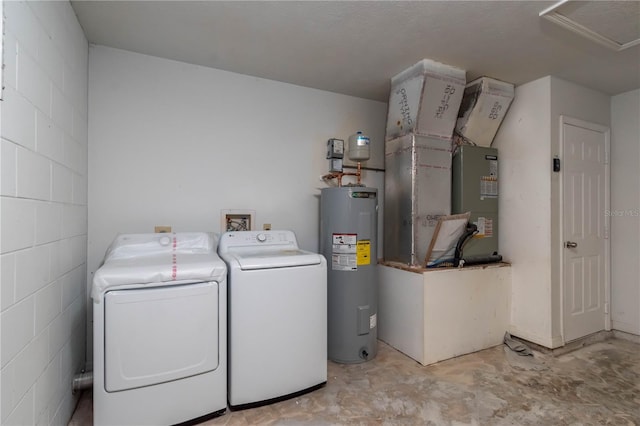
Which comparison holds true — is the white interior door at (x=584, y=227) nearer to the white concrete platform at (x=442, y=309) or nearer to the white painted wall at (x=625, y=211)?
the white painted wall at (x=625, y=211)

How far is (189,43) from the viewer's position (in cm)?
213

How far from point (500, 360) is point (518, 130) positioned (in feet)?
6.70

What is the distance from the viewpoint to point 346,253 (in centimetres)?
241

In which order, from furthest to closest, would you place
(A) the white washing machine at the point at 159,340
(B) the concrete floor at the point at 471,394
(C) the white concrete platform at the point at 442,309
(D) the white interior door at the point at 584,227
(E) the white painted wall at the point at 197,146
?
(D) the white interior door at the point at 584,227 → (C) the white concrete platform at the point at 442,309 → (E) the white painted wall at the point at 197,146 → (B) the concrete floor at the point at 471,394 → (A) the white washing machine at the point at 159,340

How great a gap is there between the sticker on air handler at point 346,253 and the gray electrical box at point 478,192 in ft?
3.39

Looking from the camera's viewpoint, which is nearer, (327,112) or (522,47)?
(522,47)

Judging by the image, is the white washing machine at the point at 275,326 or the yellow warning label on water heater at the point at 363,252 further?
the yellow warning label on water heater at the point at 363,252

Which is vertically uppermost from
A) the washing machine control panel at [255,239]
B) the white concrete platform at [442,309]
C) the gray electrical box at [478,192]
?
the gray electrical box at [478,192]

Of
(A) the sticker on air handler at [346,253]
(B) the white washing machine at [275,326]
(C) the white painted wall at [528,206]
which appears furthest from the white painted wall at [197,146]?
(C) the white painted wall at [528,206]

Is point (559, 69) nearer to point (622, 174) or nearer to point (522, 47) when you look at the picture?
point (522, 47)

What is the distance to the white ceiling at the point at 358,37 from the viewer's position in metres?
1.75

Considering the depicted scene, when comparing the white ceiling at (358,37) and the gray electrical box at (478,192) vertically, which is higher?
the white ceiling at (358,37)

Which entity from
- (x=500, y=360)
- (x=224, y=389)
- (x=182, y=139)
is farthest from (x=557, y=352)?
(x=182, y=139)

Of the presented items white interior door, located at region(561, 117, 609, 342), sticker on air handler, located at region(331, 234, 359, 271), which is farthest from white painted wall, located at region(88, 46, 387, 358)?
white interior door, located at region(561, 117, 609, 342)
